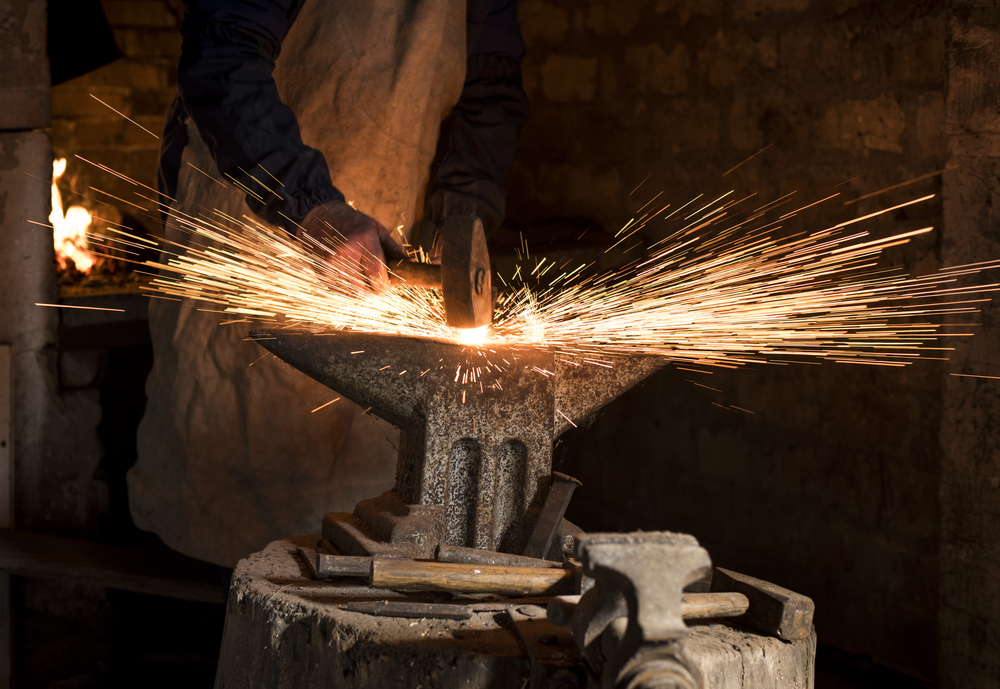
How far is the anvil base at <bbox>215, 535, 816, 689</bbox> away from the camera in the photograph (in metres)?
1.30

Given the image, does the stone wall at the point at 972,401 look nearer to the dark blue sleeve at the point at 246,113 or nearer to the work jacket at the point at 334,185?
the work jacket at the point at 334,185

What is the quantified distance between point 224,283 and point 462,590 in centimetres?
143

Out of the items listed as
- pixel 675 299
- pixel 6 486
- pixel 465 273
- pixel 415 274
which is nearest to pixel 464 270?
pixel 465 273

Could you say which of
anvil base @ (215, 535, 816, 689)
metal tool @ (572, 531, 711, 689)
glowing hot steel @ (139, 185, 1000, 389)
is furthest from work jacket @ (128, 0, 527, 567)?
metal tool @ (572, 531, 711, 689)

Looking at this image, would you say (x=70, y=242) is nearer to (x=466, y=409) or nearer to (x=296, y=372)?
(x=296, y=372)

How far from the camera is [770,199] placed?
3332mm

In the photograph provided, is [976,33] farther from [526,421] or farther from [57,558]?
[57,558]

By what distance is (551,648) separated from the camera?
131 cm

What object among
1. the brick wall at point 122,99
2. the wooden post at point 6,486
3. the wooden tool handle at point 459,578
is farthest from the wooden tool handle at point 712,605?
the brick wall at point 122,99

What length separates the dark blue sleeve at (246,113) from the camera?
6.66 feet

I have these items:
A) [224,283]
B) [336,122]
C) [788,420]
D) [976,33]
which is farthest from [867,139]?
[224,283]

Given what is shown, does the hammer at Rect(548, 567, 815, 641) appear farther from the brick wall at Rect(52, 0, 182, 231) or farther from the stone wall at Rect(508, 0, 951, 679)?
the brick wall at Rect(52, 0, 182, 231)

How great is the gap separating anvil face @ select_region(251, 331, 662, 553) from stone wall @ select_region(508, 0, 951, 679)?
1.43 m

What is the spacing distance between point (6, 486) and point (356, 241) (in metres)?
1.93
